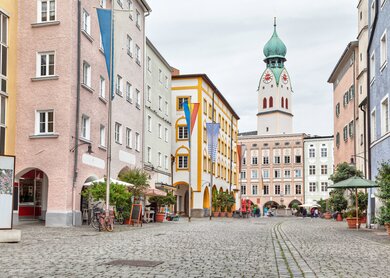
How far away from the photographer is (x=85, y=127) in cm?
3011

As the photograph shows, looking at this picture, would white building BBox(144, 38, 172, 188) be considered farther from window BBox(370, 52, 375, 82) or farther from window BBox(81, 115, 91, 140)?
window BBox(370, 52, 375, 82)

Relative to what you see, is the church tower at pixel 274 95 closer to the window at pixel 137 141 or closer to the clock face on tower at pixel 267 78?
the clock face on tower at pixel 267 78

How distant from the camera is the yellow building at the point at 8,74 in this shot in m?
26.5

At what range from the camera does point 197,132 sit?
57969mm

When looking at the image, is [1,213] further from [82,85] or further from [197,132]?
[197,132]

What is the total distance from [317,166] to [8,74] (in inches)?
3399

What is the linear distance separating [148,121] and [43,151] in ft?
63.8

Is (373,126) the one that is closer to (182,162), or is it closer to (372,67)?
(372,67)

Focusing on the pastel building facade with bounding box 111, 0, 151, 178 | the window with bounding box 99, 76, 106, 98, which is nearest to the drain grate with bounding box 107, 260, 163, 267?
the window with bounding box 99, 76, 106, 98

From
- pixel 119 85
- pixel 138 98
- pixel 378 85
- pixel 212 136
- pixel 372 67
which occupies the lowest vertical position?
pixel 212 136

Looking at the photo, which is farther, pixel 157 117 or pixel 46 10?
pixel 157 117

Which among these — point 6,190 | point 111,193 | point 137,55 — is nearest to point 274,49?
point 137,55

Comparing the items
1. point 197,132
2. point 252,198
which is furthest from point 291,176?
point 197,132

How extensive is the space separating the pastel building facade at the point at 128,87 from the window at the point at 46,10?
17.7 feet
